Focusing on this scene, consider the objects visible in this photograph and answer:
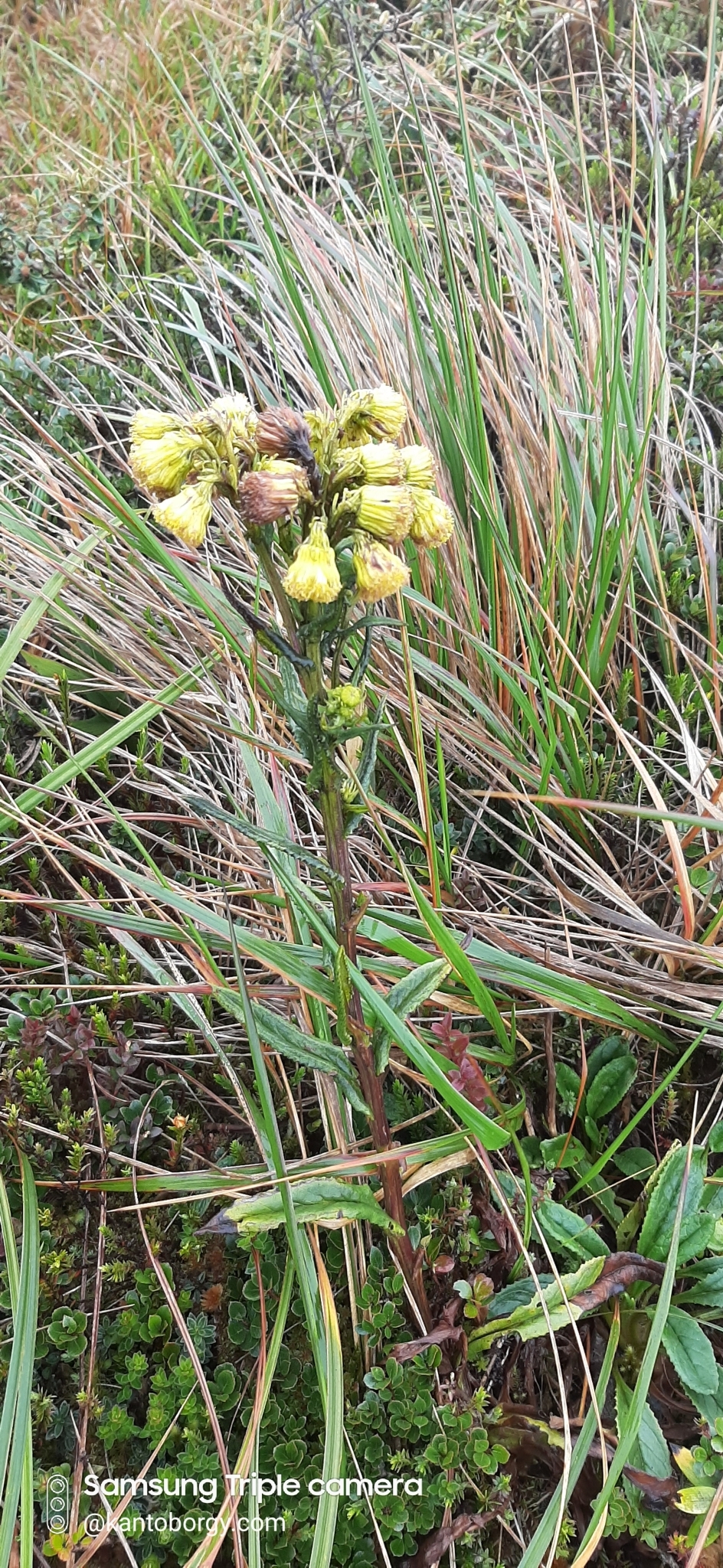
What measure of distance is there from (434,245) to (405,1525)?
9.84ft

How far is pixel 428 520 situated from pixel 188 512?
10.6 inches

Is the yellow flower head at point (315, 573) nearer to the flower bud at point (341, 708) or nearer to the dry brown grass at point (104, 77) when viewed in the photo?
the flower bud at point (341, 708)

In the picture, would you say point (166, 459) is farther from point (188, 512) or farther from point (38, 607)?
point (38, 607)

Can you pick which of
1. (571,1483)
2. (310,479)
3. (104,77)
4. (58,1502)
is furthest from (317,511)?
(104,77)

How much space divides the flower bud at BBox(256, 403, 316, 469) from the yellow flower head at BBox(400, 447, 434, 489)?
118 millimetres

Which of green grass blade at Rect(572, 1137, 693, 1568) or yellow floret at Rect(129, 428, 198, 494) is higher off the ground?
yellow floret at Rect(129, 428, 198, 494)

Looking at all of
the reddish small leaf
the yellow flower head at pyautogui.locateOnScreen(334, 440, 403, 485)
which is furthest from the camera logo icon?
the yellow flower head at pyautogui.locateOnScreen(334, 440, 403, 485)

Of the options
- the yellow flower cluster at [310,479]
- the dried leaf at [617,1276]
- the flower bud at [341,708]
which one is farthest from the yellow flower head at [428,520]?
the dried leaf at [617,1276]

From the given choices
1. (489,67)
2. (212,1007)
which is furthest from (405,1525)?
(489,67)

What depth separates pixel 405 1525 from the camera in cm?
124

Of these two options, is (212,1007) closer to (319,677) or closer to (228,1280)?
(228,1280)

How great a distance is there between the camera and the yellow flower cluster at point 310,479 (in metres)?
0.90

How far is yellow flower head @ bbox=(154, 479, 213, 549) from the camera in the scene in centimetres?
98

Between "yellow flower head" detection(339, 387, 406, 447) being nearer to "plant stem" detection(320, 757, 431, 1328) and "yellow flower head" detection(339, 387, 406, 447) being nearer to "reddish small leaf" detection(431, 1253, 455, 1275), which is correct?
"plant stem" detection(320, 757, 431, 1328)
